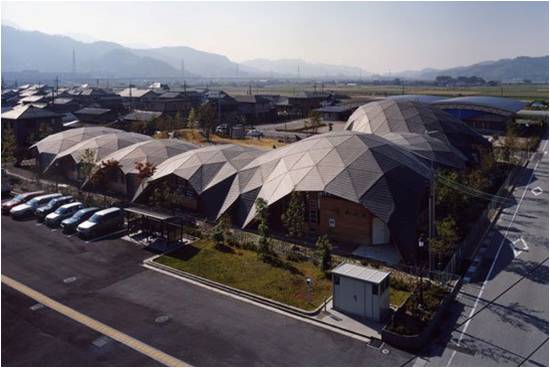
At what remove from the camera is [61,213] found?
33.4 meters

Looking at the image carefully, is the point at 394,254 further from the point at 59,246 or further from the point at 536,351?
the point at 59,246

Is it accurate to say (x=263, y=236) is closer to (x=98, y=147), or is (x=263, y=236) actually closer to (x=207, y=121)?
(x=98, y=147)

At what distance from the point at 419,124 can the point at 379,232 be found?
96.5 ft

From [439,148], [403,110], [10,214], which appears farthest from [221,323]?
[403,110]

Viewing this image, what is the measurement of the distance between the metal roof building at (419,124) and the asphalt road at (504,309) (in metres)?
18.6

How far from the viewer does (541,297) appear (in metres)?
21.9

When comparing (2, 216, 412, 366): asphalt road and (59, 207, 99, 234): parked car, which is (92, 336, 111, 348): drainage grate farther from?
(59, 207, 99, 234): parked car

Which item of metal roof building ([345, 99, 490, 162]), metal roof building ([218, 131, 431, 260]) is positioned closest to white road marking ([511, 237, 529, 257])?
metal roof building ([218, 131, 431, 260])

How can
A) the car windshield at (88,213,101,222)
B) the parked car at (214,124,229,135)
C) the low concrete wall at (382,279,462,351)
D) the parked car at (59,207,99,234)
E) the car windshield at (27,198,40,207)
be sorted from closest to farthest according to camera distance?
the low concrete wall at (382,279,462,351) < the car windshield at (88,213,101,222) < the parked car at (59,207,99,234) < the car windshield at (27,198,40,207) < the parked car at (214,124,229,135)

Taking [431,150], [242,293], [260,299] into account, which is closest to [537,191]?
[431,150]

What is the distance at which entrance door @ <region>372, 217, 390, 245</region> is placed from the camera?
28.1 m

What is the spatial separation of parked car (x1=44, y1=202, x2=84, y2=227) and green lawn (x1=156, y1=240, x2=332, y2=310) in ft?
36.1

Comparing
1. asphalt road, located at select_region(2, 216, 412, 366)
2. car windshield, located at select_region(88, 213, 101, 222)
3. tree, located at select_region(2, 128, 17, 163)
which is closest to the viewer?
asphalt road, located at select_region(2, 216, 412, 366)

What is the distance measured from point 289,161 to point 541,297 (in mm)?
17826
